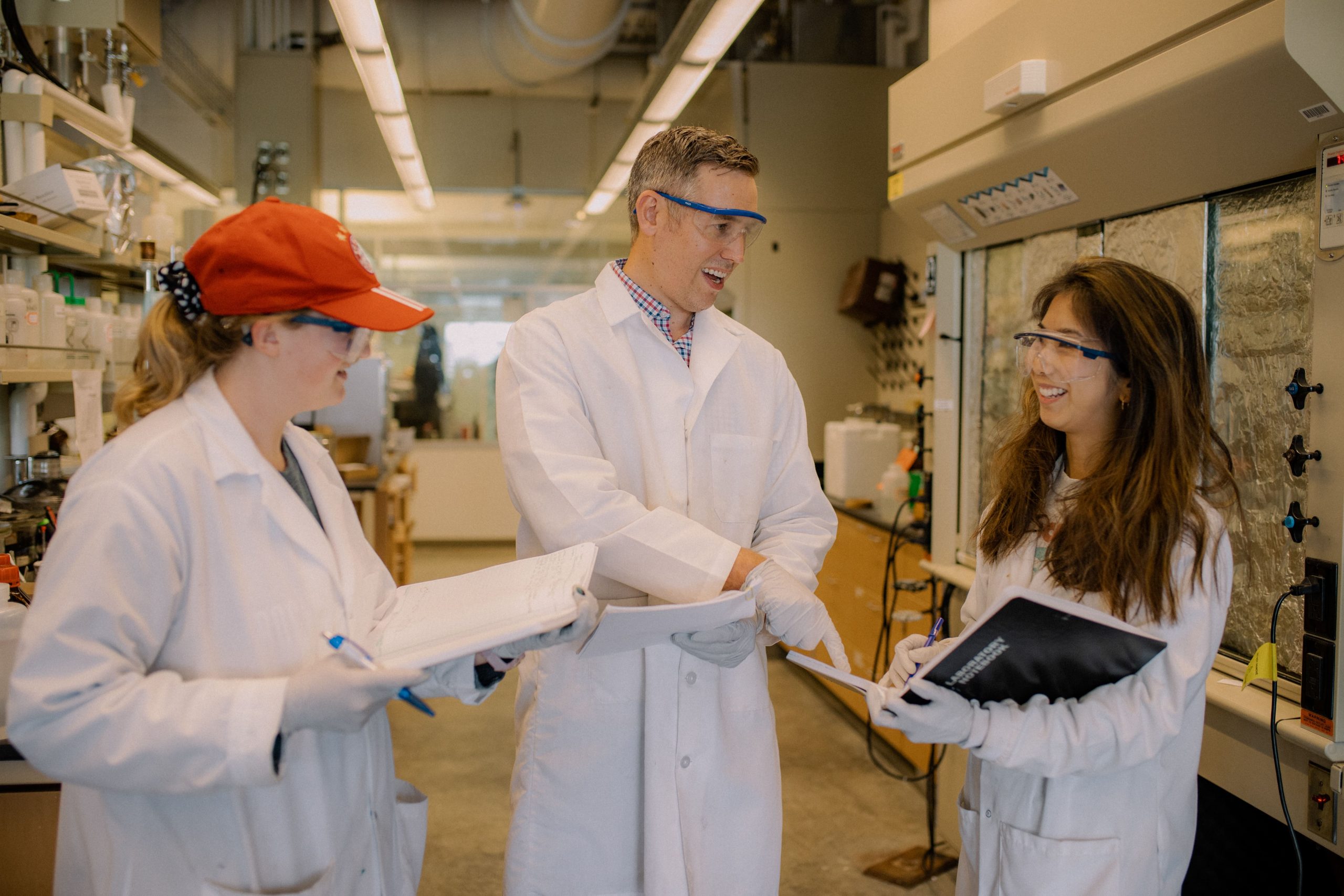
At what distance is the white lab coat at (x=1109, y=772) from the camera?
1430 mm

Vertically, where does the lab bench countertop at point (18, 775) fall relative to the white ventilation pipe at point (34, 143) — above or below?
below

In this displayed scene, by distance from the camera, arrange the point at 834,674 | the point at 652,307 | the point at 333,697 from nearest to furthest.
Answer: the point at 333,697 → the point at 834,674 → the point at 652,307

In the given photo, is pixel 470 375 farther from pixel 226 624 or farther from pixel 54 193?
pixel 226 624

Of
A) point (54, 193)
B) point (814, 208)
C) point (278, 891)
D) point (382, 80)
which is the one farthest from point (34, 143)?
point (814, 208)

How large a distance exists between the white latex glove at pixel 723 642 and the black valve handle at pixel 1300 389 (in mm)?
1107

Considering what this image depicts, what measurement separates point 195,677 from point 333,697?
194 mm

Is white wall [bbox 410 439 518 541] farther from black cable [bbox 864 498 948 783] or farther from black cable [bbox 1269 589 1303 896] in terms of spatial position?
black cable [bbox 1269 589 1303 896]

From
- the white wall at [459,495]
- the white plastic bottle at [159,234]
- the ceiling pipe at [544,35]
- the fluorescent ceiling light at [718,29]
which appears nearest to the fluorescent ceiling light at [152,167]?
the white plastic bottle at [159,234]

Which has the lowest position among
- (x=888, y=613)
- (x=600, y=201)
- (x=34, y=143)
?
(x=888, y=613)

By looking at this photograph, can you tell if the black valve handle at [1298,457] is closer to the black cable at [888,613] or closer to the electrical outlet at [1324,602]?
the electrical outlet at [1324,602]

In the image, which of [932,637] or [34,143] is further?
[34,143]

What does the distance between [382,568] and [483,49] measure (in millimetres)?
6224

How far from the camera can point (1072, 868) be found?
1.49 m

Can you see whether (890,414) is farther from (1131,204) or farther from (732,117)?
(1131,204)
